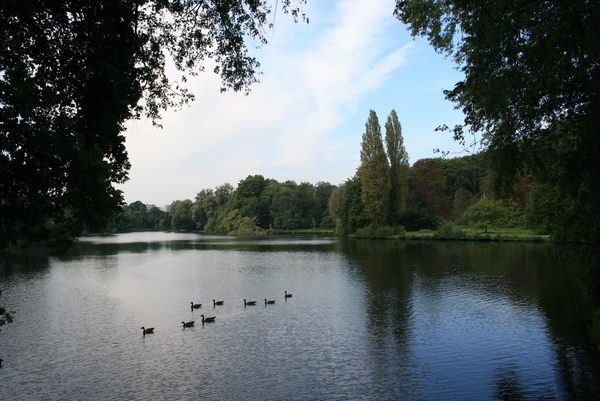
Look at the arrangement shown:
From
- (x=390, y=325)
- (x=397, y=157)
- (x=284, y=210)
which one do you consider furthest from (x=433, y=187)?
(x=390, y=325)

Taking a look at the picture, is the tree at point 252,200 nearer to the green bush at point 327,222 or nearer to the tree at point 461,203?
the green bush at point 327,222

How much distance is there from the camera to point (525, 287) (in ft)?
60.3

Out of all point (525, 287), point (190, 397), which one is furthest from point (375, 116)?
point (190, 397)

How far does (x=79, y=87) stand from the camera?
7055 mm

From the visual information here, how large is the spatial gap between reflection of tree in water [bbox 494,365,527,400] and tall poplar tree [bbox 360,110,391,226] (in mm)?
43494

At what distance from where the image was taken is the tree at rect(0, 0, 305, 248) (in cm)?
527

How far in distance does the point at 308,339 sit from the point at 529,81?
9.10 m

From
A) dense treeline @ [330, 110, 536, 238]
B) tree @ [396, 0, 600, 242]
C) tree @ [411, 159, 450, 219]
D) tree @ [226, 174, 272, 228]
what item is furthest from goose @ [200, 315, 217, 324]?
tree @ [226, 174, 272, 228]

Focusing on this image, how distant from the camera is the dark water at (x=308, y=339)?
345 inches

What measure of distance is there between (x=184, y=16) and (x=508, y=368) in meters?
11.3

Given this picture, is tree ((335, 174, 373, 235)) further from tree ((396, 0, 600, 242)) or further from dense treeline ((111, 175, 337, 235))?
tree ((396, 0, 600, 242))

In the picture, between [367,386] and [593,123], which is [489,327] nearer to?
[367,386]

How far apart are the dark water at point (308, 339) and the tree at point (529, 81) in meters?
4.41

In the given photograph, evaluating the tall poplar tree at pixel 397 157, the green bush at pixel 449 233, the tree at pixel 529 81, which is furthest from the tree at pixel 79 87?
the tall poplar tree at pixel 397 157
